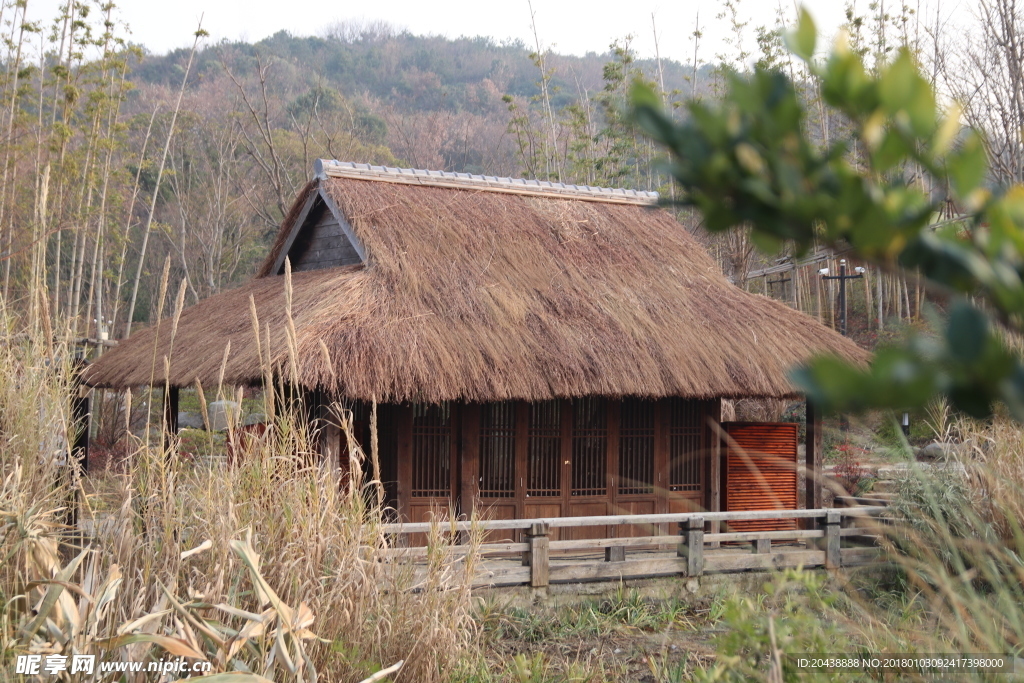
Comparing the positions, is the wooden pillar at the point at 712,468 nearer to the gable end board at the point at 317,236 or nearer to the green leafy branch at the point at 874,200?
the gable end board at the point at 317,236

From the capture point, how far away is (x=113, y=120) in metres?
11.5

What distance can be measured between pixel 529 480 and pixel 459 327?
5.21 feet

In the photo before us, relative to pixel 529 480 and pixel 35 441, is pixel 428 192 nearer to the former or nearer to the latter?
pixel 529 480

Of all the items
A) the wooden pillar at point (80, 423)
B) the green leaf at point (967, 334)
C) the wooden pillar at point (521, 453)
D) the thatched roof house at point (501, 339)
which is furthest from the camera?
the wooden pillar at point (521, 453)

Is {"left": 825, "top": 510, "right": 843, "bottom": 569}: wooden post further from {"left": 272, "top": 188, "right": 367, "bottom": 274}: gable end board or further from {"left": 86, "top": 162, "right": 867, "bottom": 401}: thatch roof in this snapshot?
{"left": 272, "top": 188, "right": 367, "bottom": 274}: gable end board

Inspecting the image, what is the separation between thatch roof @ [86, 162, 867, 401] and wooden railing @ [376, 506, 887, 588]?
1.00 meters

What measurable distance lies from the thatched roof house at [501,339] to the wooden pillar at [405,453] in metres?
0.02

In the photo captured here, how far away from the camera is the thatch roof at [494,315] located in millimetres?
6230

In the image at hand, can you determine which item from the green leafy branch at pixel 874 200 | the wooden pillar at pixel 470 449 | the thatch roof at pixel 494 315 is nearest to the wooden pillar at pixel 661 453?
the thatch roof at pixel 494 315

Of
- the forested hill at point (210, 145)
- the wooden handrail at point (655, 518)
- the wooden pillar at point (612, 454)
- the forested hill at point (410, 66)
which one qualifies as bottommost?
the wooden handrail at point (655, 518)

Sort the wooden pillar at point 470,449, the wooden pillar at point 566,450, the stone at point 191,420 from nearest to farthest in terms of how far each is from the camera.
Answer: the wooden pillar at point 470,449 < the wooden pillar at point 566,450 < the stone at point 191,420

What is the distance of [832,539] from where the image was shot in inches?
279

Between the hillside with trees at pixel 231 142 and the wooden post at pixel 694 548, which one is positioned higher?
the hillside with trees at pixel 231 142

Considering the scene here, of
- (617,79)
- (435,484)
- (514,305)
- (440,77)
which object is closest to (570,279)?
(514,305)
